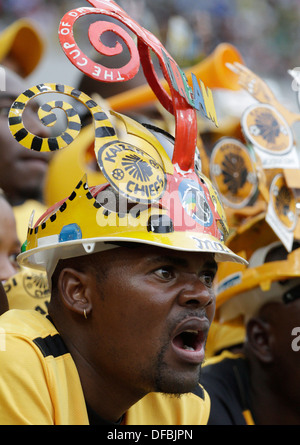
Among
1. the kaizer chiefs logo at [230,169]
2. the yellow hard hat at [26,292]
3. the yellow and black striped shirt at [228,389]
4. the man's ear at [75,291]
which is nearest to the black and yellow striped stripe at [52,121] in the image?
the man's ear at [75,291]

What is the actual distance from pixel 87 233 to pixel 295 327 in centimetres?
140

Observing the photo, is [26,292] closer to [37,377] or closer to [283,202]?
[37,377]

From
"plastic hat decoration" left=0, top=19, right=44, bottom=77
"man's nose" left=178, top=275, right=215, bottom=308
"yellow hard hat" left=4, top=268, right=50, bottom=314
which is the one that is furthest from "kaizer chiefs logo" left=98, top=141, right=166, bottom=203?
"plastic hat decoration" left=0, top=19, right=44, bottom=77

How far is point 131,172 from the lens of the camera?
176 centimetres

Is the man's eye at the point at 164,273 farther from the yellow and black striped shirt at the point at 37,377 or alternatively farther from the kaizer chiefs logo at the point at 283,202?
the kaizer chiefs logo at the point at 283,202

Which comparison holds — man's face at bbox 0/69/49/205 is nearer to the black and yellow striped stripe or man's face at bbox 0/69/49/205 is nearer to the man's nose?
the black and yellow striped stripe

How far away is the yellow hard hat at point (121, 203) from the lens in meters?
1.75

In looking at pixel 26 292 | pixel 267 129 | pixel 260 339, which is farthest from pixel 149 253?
pixel 260 339

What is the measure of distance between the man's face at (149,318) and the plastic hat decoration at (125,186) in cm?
8

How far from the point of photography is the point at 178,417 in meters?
2.14

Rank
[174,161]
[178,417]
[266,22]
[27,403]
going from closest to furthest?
[27,403], [174,161], [178,417], [266,22]

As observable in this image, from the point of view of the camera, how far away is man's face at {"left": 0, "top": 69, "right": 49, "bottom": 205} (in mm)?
3361
